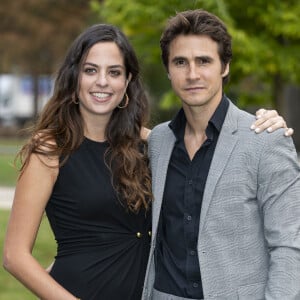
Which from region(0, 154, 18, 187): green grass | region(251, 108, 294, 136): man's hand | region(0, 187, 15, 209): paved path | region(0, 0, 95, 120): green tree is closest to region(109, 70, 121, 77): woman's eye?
region(251, 108, 294, 136): man's hand

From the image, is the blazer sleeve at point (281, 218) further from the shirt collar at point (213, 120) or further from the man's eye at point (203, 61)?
the man's eye at point (203, 61)

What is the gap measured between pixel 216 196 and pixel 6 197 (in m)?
12.4

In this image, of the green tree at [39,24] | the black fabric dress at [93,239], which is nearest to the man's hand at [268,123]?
the black fabric dress at [93,239]

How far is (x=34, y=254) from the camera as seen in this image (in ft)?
31.1

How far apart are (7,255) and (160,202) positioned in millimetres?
726

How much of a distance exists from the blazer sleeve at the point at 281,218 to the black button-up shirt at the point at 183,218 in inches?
11.4

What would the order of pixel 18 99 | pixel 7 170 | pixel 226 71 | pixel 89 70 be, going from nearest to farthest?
1. pixel 226 71
2. pixel 89 70
3. pixel 7 170
4. pixel 18 99

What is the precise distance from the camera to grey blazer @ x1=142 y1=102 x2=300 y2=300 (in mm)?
3215

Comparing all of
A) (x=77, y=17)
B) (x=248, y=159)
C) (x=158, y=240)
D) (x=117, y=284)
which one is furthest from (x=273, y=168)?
(x=77, y=17)

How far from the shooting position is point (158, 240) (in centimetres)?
358

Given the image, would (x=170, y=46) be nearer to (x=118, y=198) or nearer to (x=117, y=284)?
(x=118, y=198)

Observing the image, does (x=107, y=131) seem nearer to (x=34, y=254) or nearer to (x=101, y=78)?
(x=101, y=78)

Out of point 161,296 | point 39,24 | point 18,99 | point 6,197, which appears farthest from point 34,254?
point 18,99

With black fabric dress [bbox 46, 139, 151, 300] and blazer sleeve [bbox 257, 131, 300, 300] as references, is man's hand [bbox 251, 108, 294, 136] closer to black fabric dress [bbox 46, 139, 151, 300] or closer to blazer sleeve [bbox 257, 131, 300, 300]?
blazer sleeve [bbox 257, 131, 300, 300]
